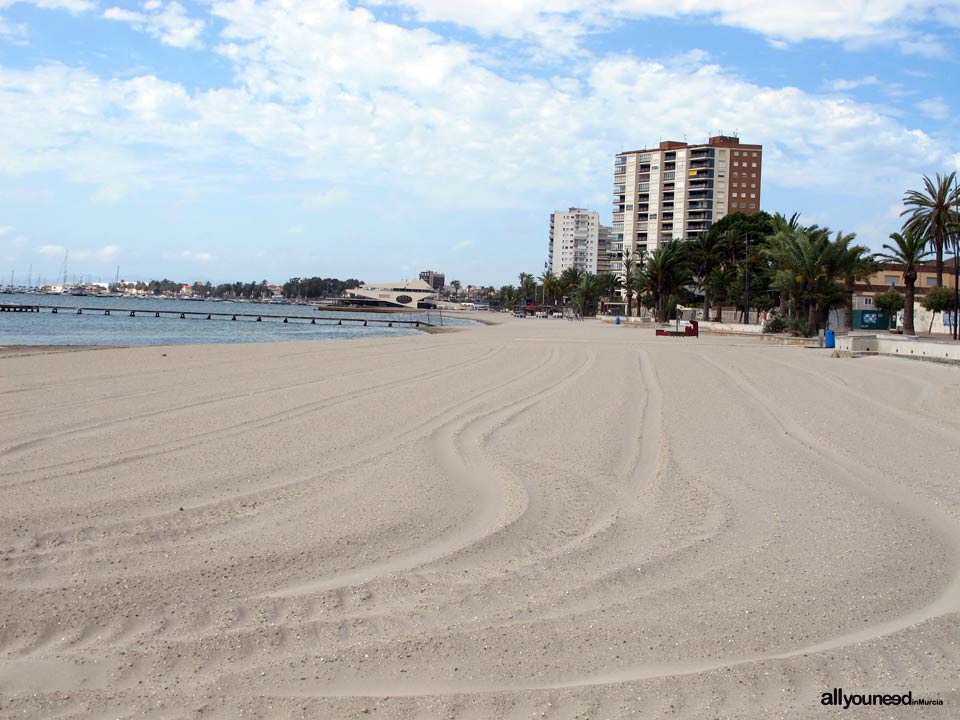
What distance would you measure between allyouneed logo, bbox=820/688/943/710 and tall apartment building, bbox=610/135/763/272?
131 m

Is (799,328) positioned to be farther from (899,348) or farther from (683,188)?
(683,188)

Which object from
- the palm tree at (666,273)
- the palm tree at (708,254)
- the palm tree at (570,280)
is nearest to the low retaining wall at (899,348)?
the palm tree at (708,254)

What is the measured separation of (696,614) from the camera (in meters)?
4.65

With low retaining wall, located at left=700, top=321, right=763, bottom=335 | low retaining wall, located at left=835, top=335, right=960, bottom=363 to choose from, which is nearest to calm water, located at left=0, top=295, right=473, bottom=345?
low retaining wall, located at left=700, top=321, right=763, bottom=335

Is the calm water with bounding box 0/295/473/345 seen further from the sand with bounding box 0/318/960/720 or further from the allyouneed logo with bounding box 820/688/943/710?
the allyouneed logo with bounding box 820/688/943/710

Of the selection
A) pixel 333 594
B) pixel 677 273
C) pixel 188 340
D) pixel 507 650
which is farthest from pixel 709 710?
pixel 677 273

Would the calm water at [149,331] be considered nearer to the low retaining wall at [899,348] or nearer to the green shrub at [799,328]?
the green shrub at [799,328]

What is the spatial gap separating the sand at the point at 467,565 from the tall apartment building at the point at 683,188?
125 meters

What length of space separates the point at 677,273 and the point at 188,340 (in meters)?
45.0

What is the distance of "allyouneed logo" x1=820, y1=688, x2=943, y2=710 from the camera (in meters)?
3.66

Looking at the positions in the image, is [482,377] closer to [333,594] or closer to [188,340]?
[333,594]

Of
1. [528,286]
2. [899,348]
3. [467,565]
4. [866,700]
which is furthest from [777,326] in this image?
[528,286]

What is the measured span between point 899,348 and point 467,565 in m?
29.9

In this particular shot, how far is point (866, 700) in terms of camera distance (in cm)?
369
